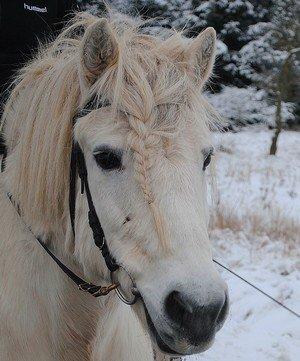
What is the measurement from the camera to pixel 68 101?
5.35 ft

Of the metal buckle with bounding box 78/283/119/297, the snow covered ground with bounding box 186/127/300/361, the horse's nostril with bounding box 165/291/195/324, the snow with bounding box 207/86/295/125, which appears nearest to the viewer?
the horse's nostril with bounding box 165/291/195/324

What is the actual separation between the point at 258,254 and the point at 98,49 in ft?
14.4

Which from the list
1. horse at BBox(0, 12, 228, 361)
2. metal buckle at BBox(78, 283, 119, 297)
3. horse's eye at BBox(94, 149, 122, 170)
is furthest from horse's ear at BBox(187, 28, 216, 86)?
metal buckle at BBox(78, 283, 119, 297)

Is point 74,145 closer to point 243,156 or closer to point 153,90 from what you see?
point 153,90

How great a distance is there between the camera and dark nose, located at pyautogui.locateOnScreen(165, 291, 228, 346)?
120 cm

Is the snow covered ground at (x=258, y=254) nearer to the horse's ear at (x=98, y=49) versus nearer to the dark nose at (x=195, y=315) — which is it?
the horse's ear at (x=98, y=49)

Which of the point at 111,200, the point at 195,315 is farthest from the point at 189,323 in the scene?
the point at 111,200

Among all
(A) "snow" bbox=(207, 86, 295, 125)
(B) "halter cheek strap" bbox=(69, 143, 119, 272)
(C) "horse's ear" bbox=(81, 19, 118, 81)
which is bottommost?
(A) "snow" bbox=(207, 86, 295, 125)

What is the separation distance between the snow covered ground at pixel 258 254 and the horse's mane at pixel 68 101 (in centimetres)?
96

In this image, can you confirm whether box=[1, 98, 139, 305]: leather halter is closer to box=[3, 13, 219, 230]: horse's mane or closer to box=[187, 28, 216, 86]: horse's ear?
box=[3, 13, 219, 230]: horse's mane

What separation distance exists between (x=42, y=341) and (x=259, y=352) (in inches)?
94.8

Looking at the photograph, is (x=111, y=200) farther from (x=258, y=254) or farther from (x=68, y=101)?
(x=258, y=254)

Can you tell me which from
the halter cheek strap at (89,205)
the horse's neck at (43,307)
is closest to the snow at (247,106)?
the horse's neck at (43,307)

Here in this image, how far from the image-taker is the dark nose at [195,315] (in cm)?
120
